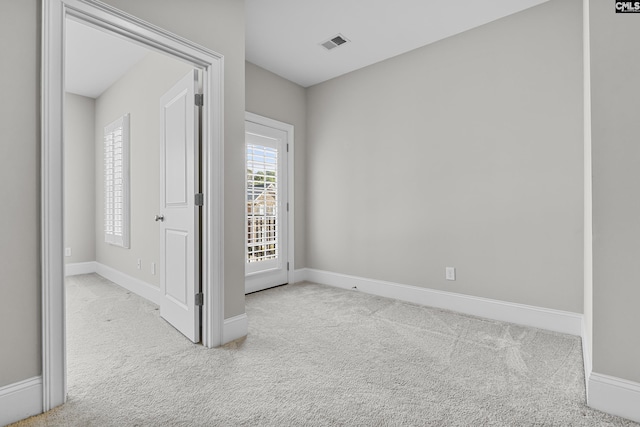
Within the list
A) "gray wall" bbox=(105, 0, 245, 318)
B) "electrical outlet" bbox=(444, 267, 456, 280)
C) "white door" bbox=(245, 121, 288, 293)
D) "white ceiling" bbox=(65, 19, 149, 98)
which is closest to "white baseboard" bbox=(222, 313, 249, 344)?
"gray wall" bbox=(105, 0, 245, 318)

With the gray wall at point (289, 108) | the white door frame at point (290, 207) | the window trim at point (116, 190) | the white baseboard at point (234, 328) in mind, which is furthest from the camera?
the white door frame at point (290, 207)

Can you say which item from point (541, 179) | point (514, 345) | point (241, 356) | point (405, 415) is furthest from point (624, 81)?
point (241, 356)

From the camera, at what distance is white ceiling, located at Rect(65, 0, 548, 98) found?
104 inches

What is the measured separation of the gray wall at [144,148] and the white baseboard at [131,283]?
0.06 meters

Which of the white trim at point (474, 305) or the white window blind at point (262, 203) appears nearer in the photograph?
the white trim at point (474, 305)

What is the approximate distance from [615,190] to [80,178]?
20.0ft

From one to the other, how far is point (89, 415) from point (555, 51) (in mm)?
3955

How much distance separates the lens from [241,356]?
214cm

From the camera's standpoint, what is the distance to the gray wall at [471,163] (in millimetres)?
2533

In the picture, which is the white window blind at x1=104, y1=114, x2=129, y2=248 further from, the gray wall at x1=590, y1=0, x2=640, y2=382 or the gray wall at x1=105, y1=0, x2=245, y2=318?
the gray wall at x1=590, y1=0, x2=640, y2=382

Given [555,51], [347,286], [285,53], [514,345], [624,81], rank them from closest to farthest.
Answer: [624,81]
[514,345]
[555,51]
[285,53]
[347,286]

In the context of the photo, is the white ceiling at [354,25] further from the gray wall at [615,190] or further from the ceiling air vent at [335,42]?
the gray wall at [615,190]

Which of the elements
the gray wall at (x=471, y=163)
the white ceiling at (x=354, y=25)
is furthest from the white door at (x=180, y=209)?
the gray wall at (x=471, y=163)

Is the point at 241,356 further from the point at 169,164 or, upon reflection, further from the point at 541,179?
the point at 541,179
